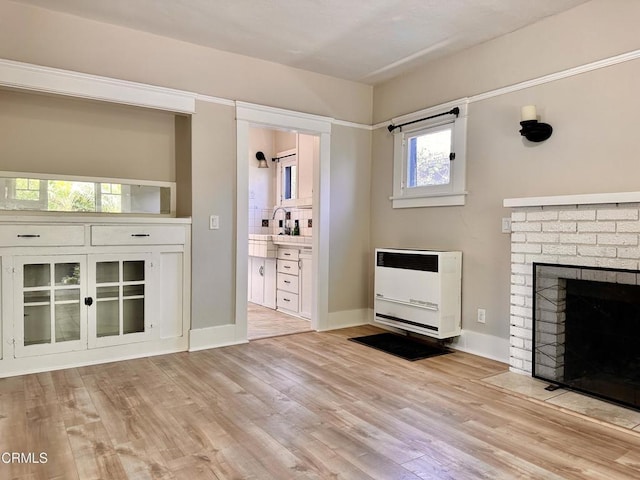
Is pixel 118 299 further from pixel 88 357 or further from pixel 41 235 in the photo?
pixel 41 235

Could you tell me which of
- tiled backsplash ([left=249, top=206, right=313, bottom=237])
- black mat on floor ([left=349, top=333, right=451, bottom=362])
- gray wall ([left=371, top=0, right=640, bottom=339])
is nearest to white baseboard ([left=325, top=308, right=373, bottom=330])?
black mat on floor ([left=349, top=333, right=451, bottom=362])

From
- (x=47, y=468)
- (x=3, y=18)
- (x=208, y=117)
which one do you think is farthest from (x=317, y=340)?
(x=3, y=18)

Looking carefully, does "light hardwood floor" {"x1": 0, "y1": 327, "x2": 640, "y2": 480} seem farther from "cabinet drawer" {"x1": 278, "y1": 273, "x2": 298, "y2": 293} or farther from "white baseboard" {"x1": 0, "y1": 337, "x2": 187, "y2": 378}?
"cabinet drawer" {"x1": 278, "y1": 273, "x2": 298, "y2": 293}

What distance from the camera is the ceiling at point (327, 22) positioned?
2.98 m

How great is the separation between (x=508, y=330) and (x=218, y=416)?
7.44 ft

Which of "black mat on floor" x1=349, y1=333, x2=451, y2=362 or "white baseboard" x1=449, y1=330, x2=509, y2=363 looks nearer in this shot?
"white baseboard" x1=449, y1=330, x2=509, y2=363

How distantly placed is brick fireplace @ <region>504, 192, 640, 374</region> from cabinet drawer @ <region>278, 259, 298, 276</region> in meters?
2.58

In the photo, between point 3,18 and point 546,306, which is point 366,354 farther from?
point 3,18

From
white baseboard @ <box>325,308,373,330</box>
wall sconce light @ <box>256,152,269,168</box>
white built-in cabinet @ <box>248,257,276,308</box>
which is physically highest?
wall sconce light @ <box>256,152,269,168</box>

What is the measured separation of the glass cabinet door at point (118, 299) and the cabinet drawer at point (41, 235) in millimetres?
212

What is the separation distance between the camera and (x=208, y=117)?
3754mm

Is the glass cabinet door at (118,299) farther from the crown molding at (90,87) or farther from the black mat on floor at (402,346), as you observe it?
the black mat on floor at (402,346)

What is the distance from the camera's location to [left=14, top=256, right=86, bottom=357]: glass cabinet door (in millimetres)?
3041

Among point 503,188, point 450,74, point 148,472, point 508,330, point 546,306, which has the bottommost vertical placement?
point 148,472
